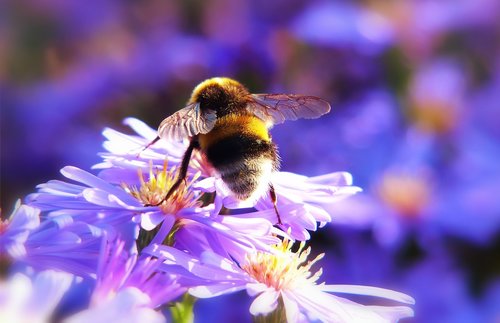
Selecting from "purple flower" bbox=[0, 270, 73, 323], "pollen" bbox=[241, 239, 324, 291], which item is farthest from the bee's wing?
"purple flower" bbox=[0, 270, 73, 323]

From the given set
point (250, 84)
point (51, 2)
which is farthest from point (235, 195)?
point (51, 2)

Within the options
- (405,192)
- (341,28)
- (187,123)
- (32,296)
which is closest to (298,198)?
(187,123)

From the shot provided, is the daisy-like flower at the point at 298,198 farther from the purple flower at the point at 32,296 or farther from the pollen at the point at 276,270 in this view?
the purple flower at the point at 32,296

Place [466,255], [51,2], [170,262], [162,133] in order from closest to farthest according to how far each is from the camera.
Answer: [170,262] < [162,133] < [466,255] < [51,2]

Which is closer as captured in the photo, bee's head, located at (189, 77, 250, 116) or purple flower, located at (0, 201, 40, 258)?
purple flower, located at (0, 201, 40, 258)

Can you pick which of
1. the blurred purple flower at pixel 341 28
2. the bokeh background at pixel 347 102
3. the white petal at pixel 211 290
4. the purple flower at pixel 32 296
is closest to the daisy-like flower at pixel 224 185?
the white petal at pixel 211 290

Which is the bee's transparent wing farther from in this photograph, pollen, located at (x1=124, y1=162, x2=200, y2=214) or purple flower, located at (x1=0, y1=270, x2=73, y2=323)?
purple flower, located at (x1=0, y1=270, x2=73, y2=323)

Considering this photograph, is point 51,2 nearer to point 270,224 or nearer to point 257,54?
point 257,54
